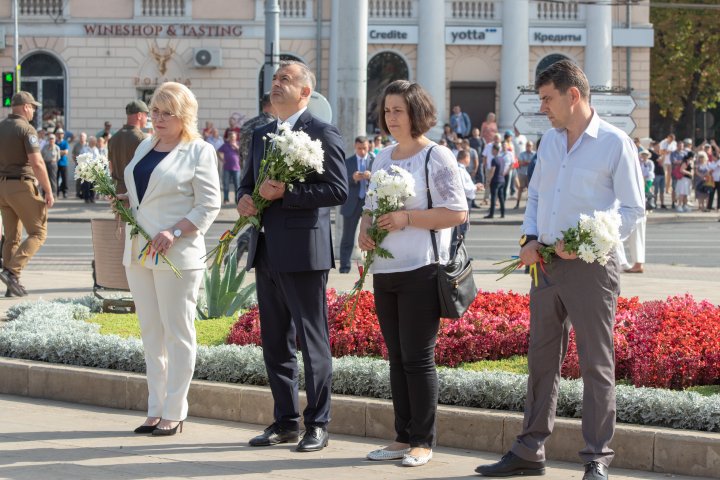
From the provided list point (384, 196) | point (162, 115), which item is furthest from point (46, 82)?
point (384, 196)

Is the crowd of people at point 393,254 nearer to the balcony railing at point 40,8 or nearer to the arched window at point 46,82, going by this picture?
the arched window at point 46,82

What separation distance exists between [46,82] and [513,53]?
1442cm

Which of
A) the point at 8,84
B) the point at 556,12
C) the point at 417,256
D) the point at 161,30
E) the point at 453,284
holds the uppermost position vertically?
the point at 556,12

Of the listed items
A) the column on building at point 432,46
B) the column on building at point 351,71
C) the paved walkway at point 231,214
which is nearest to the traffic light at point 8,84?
the paved walkway at point 231,214

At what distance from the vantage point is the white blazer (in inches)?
305

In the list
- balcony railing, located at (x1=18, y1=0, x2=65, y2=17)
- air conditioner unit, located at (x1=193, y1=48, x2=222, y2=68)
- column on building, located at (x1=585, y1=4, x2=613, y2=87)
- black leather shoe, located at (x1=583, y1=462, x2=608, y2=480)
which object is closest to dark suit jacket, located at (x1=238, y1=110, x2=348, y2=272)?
black leather shoe, located at (x1=583, y1=462, x2=608, y2=480)

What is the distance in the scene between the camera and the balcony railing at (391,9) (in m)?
44.2

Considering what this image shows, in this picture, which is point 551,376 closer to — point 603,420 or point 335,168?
point 603,420

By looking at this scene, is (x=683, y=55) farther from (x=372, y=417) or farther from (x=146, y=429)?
(x=146, y=429)

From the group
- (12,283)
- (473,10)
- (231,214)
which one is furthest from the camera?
(473,10)

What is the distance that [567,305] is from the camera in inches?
255

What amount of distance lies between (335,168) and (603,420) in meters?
1.99

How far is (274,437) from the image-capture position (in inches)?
295

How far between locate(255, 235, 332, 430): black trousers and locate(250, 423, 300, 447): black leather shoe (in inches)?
1.2
